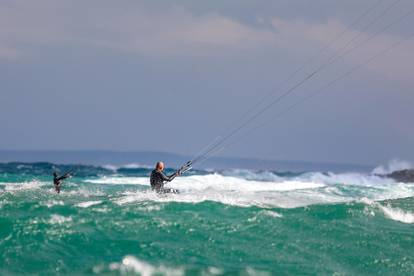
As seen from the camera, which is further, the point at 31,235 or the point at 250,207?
the point at 250,207

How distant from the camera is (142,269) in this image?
12156 millimetres

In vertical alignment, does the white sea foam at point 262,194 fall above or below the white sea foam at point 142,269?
above

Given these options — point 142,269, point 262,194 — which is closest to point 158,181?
point 262,194

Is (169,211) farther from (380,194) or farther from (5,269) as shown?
(380,194)

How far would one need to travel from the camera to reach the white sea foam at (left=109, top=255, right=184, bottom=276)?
39.4 ft

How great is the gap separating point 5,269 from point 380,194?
2415 cm

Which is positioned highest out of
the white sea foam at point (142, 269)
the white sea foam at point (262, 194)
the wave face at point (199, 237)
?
the white sea foam at point (262, 194)

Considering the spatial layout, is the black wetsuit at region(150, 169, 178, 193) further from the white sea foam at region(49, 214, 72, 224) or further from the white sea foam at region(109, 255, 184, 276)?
the white sea foam at region(109, 255, 184, 276)

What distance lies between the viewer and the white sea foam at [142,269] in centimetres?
1202

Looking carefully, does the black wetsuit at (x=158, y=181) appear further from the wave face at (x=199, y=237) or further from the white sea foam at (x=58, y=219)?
the white sea foam at (x=58, y=219)

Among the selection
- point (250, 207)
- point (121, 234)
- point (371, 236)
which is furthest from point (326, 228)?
point (121, 234)

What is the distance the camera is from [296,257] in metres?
13.7

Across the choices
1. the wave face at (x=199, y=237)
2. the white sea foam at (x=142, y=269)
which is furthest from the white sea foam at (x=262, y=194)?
the white sea foam at (x=142, y=269)

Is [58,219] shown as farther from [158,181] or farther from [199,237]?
[158,181]
